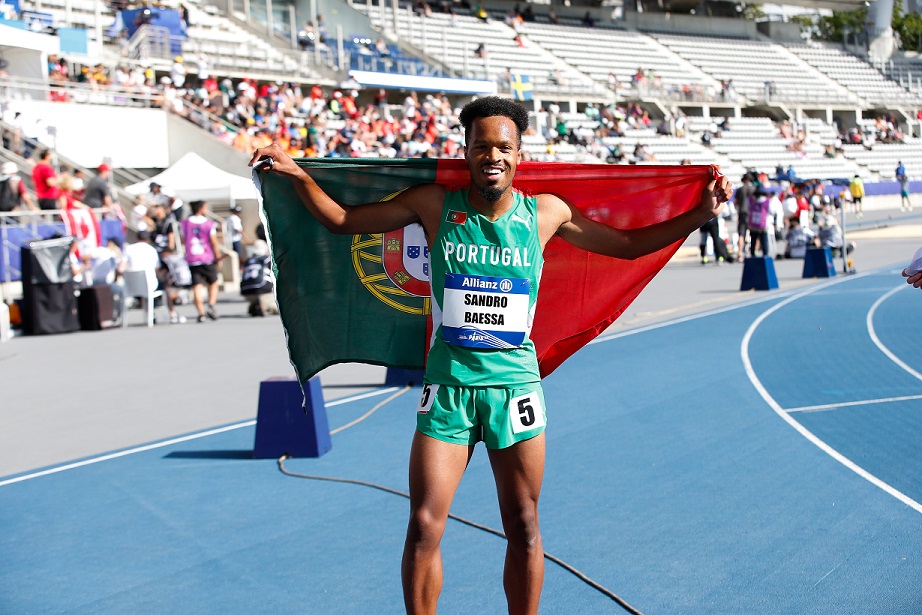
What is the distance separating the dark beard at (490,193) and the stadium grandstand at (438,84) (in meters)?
16.6

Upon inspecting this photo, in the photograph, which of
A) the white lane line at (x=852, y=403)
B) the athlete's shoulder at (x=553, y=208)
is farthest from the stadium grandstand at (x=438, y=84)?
the athlete's shoulder at (x=553, y=208)

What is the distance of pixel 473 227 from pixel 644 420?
18.8 feet

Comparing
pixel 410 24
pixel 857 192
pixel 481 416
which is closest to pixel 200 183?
pixel 481 416

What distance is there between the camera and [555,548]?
238 inches

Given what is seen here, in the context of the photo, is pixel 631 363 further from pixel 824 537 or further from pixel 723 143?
pixel 723 143

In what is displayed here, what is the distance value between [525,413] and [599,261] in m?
1.38

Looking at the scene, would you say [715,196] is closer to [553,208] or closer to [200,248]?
[553,208]

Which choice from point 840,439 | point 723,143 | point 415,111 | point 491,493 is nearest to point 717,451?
point 840,439

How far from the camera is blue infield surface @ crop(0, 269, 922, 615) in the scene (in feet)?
17.7

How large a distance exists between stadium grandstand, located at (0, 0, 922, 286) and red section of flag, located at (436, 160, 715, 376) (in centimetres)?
1590

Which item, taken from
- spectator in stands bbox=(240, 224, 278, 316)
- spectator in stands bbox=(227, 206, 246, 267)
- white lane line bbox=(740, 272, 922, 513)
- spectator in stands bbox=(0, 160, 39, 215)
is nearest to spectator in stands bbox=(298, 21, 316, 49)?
spectator in stands bbox=(227, 206, 246, 267)

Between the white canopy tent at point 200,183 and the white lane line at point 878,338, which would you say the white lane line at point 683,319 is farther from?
the white canopy tent at point 200,183

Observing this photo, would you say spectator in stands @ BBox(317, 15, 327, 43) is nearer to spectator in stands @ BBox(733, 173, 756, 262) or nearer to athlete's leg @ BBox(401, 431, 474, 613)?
spectator in stands @ BBox(733, 173, 756, 262)

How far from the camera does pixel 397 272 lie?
5086 mm
